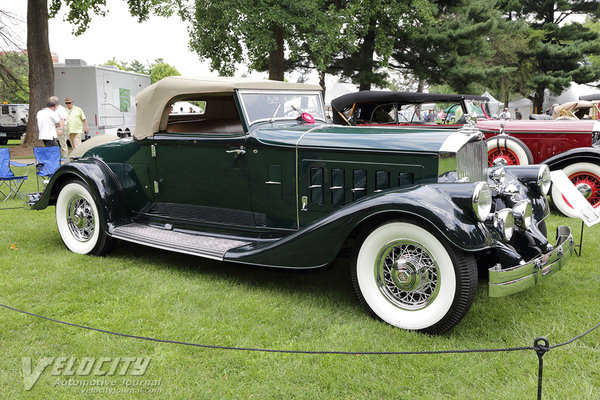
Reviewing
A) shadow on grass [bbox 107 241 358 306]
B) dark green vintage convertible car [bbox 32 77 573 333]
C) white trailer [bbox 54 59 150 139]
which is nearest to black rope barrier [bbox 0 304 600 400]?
dark green vintage convertible car [bbox 32 77 573 333]

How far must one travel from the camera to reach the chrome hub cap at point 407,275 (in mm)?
3299

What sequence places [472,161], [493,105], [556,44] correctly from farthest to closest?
[556,44]
[493,105]
[472,161]

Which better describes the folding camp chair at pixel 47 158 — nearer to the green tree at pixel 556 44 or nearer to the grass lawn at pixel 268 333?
the grass lawn at pixel 268 333

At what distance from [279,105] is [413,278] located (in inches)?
91.0

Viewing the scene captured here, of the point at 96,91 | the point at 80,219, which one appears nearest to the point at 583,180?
the point at 80,219

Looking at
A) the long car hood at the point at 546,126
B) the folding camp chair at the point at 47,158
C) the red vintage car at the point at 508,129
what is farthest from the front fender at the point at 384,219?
the folding camp chair at the point at 47,158

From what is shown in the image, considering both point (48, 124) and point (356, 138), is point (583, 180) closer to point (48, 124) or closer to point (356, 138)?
point (356, 138)

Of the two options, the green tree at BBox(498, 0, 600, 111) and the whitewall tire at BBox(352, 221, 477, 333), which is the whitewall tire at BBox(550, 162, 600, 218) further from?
the green tree at BBox(498, 0, 600, 111)

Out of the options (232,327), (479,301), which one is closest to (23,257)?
(232,327)

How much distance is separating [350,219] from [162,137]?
238cm

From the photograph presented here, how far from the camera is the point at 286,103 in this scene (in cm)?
488

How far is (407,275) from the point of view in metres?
3.32

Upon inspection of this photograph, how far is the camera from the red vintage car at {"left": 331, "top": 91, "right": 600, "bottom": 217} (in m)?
7.05
